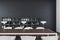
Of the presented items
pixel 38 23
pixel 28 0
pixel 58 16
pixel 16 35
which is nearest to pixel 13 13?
pixel 28 0

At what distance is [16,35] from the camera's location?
11.9ft

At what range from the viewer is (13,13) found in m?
8.17

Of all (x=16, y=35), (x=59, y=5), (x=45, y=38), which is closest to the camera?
(x=45, y=38)

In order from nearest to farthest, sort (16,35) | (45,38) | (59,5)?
(45,38), (16,35), (59,5)

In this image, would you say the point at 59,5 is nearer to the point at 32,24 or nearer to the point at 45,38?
the point at 32,24

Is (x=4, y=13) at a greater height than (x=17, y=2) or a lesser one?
lesser

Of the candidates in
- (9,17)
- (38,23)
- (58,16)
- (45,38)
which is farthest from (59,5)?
(45,38)

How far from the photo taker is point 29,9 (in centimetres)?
820

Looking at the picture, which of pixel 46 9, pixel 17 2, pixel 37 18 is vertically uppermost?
pixel 17 2

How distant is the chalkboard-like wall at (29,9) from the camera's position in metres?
8.15

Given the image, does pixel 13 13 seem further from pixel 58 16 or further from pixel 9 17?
pixel 58 16

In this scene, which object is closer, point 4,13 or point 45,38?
point 45,38

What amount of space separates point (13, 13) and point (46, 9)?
7.98ft

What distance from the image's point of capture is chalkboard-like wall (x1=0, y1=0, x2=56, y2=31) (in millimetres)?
8148
